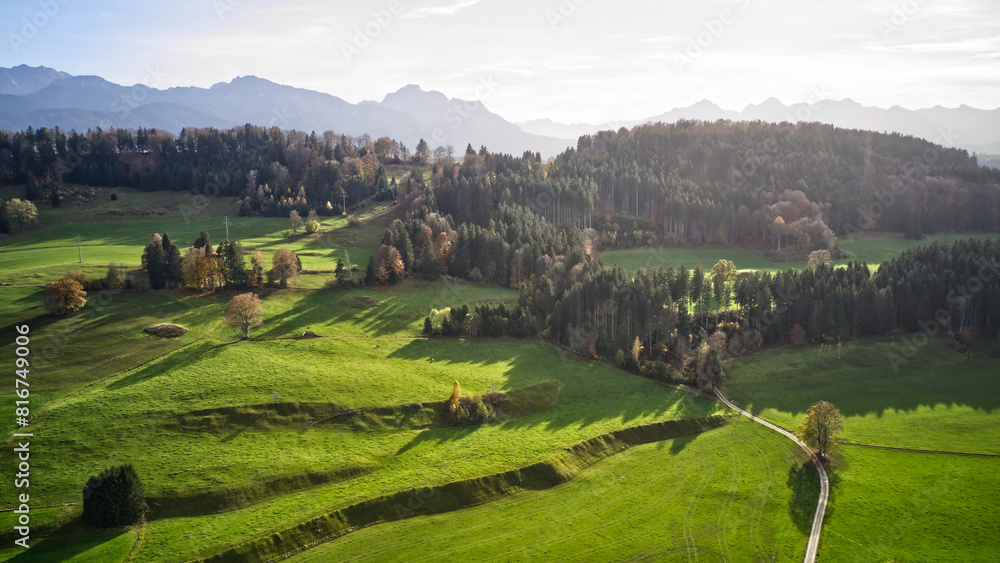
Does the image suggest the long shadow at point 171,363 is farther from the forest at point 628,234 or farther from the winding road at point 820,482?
the winding road at point 820,482

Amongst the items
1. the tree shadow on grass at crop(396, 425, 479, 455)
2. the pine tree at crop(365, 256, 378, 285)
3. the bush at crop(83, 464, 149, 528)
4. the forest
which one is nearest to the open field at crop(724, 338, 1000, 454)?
the forest

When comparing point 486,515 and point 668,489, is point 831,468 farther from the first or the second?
point 486,515

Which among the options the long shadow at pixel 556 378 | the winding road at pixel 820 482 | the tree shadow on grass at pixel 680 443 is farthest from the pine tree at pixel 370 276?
the winding road at pixel 820 482

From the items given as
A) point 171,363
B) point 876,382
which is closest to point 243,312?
point 171,363

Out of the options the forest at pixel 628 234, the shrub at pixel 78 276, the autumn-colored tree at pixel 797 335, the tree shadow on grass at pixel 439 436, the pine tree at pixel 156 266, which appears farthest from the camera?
the forest at pixel 628 234

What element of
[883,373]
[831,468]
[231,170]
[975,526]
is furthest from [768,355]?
[231,170]
